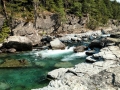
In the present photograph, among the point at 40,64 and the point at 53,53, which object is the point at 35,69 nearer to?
the point at 40,64

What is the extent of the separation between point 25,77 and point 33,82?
5.43 ft

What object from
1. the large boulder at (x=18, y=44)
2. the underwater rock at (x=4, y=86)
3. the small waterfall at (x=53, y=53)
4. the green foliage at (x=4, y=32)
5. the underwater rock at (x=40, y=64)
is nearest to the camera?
the underwater rock at (x=4, y=86)

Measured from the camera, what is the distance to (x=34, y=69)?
68.0 ft

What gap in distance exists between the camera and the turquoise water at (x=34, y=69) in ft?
54.3

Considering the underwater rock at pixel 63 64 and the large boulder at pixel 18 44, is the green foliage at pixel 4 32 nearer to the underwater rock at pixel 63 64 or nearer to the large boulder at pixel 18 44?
the large boulder at pixel 18 44

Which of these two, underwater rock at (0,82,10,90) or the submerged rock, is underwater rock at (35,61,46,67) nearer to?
the submerged rock

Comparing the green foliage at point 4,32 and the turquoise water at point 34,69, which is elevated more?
the green foliage at point 4,32

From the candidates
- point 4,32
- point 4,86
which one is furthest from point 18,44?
point 4,86

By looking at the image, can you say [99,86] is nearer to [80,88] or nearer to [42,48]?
[80,88]

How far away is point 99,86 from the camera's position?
436 inches

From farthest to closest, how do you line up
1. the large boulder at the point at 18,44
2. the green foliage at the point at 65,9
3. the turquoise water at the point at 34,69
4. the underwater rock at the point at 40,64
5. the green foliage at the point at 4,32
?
the green foliage at the point at 65,9, the green foliage at the point at 4,32, the large boulder at the point at 18,44, the underwater rock at the point at 40,64, the turquoise water at the point at 34,69

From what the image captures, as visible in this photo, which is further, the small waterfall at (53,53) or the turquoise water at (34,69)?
the small waterfall at (53,53)

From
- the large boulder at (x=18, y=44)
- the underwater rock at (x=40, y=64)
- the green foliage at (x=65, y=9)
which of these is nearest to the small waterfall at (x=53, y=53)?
the large boulder at (x=18, y=44)

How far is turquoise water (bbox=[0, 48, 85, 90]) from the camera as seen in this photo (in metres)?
16.6
